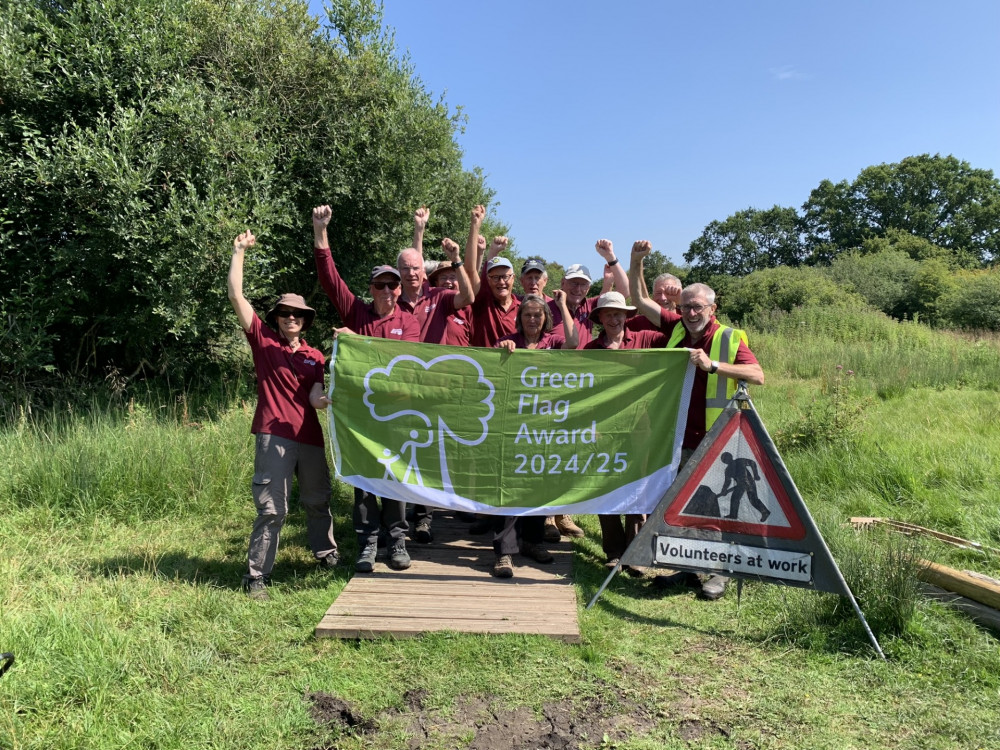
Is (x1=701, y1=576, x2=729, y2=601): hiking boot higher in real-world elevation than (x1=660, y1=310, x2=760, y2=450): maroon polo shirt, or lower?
lower

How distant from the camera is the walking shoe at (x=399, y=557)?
4.80m

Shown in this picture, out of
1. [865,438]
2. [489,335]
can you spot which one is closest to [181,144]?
[489,335]

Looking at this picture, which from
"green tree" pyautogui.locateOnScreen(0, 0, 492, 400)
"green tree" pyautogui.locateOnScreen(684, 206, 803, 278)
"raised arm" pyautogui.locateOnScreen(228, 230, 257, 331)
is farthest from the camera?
"green tree" pyautogui.locateOnScreen(684, 206, 803, 278)

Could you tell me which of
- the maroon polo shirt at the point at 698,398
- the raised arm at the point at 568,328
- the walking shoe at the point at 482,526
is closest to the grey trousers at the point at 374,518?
the walking shoe at the point at 482,526

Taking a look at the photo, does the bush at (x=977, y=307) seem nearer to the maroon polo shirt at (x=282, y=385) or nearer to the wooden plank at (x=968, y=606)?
the wooden plank at (x=968, y=606)

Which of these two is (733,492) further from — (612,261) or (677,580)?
(612,261)

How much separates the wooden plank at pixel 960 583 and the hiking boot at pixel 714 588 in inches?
50.2

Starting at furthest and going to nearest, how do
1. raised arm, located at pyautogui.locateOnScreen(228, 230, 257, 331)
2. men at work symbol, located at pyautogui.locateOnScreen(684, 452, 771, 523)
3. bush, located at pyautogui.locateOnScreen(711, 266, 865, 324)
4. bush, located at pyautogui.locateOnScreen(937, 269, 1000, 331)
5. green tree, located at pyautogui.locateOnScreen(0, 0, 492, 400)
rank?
bush, located at pyautogui.locateOnScreen(711, 266, 865, 324)
bush, located at pyautogui.locateOnScreen(937, 269, 1000, 331)
green tree, located at pyautogui.locateOnScreen(0, 0, 492, 400)
raised arm, located at pyautogui.locateOnScreen(228, 230, 257, 331)
men at work symbol, located at pyautogui.locateOnScreen(684, 452, 771, 523)

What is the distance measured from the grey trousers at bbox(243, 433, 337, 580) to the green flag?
0.20 m

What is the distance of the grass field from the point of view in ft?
10.0

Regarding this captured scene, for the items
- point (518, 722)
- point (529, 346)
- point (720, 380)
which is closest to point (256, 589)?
point (518, 722)

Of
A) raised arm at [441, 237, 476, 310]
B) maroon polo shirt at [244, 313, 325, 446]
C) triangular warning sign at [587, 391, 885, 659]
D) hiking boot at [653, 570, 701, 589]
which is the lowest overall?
hiking boot at [653, 570, 701, 589]

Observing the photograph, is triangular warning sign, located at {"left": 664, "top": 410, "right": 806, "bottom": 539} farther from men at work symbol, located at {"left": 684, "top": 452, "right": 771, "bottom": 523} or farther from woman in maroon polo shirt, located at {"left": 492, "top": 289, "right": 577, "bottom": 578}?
woman in maroon polo shirt, located at {"left": 492, "top": 289, "right": 577, "bottom": 578}

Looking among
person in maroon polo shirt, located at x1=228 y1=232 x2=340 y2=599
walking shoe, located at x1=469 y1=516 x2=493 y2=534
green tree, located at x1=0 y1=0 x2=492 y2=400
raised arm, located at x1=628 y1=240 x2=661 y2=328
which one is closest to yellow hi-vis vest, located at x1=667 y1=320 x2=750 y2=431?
raised arm, located at x1=628 y1=240 x2=661 y2=328
